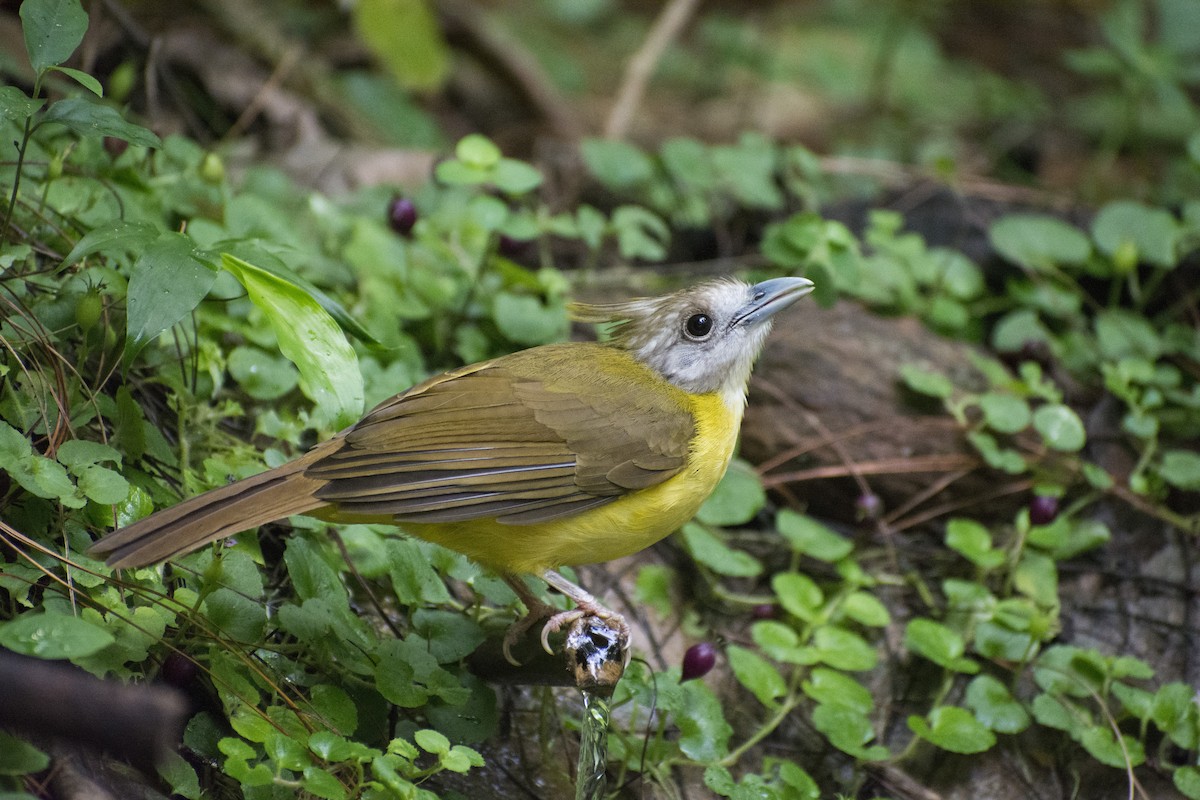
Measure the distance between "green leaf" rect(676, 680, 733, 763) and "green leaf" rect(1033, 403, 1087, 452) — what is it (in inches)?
72.9

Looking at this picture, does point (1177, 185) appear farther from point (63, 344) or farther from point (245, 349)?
point (63, 344)

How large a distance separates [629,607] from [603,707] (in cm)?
107

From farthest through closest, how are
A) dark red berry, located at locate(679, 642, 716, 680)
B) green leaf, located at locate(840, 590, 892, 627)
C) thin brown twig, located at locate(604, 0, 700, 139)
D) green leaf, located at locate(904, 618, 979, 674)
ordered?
thin brown twig, located at locate(604, 0, 700, 139) → green leaf, located at locate(840, 590, 892, 627) → green leaf, located at locate(904, 618, 979, 674) → dark red berry, located at locate(679, 642, 716, 680)

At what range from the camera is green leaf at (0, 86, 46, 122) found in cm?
270

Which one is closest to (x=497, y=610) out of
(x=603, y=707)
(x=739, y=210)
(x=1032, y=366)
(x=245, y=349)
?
(x=603, y=707)

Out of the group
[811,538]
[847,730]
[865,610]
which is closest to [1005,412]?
[811,538]

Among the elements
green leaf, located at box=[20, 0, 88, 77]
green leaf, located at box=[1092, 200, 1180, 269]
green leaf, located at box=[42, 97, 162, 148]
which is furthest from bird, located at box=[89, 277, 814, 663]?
green leaf, located at box=[1092, 200, 1180, 269]

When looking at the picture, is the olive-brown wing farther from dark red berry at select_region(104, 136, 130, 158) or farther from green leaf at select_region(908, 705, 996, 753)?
dark red berry at select_region(104, 136, 130, 158)

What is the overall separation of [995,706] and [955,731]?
26 centimetres

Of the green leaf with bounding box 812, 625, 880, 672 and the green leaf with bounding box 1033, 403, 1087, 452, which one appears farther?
the green leaf with bounding box 1033, 403, 1087, 452

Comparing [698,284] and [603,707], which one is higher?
[698,284]

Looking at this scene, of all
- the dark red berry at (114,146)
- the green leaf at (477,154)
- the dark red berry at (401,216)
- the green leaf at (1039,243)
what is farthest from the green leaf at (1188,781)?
the dark red berry at (114,146)

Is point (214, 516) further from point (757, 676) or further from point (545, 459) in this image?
point (757, 676)

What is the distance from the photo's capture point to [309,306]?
9.14ft
